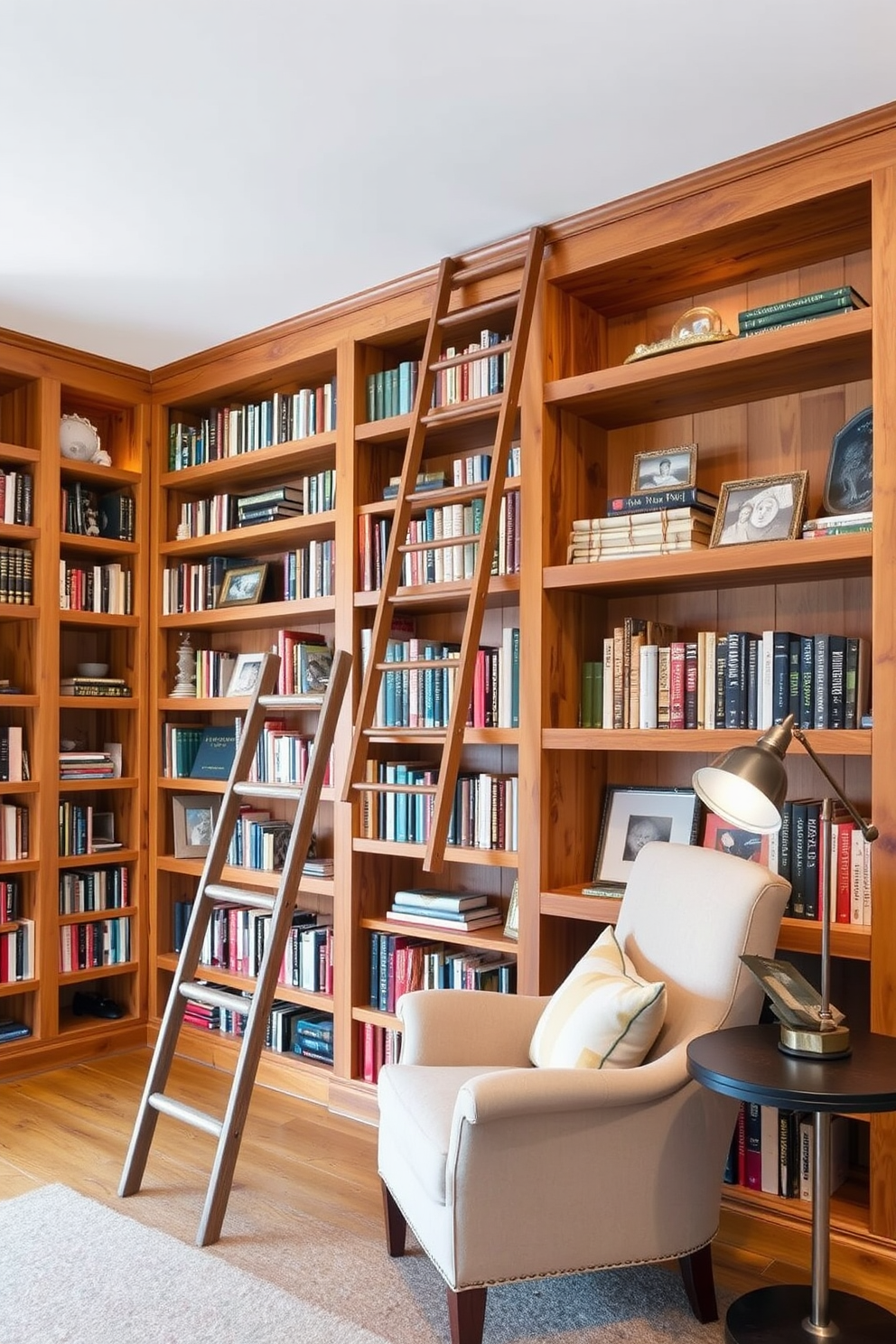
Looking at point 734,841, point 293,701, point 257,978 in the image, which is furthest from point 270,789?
point 734,841

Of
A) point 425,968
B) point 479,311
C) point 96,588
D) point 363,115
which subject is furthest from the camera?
point 96,588

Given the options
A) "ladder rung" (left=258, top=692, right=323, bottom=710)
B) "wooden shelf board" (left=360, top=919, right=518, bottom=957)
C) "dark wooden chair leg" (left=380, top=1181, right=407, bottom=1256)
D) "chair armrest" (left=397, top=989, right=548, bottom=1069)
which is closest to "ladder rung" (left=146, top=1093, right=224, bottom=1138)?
"dark wooden chair leg" (left=380, top=1181, right=407, bottom=1256)

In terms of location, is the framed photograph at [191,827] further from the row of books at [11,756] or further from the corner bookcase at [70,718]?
the row of books at [11,756]

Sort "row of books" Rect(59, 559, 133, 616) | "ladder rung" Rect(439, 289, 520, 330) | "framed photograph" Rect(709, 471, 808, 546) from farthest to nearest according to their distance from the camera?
1. "row of books" Rect(59, 559, 133, 616)
2. "ladder rung" Rect(439, 289, 520, 330)
3. "framed photograph" Rect(709, 471, 808, 546)

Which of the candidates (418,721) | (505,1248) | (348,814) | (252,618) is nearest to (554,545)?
(418,721)

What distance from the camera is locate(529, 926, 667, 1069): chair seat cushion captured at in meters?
2.25

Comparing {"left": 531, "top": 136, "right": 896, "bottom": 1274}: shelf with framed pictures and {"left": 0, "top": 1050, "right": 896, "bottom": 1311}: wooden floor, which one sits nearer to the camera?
{"left": 531, "top": 136, "right": 896, "bottom": 1274}: shelf with framed pictures

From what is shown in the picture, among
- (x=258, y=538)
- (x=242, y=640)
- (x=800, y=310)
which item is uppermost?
(x=800, y=310)

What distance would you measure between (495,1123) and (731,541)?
5.09ft

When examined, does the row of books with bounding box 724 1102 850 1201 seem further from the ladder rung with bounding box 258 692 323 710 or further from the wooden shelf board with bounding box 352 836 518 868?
the ladder rung with bounding box 258 692 323 710

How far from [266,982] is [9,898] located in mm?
1656

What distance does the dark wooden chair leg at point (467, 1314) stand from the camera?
6.86 ft

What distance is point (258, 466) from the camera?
402 cm

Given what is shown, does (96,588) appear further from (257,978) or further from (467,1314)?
(467,1314)
